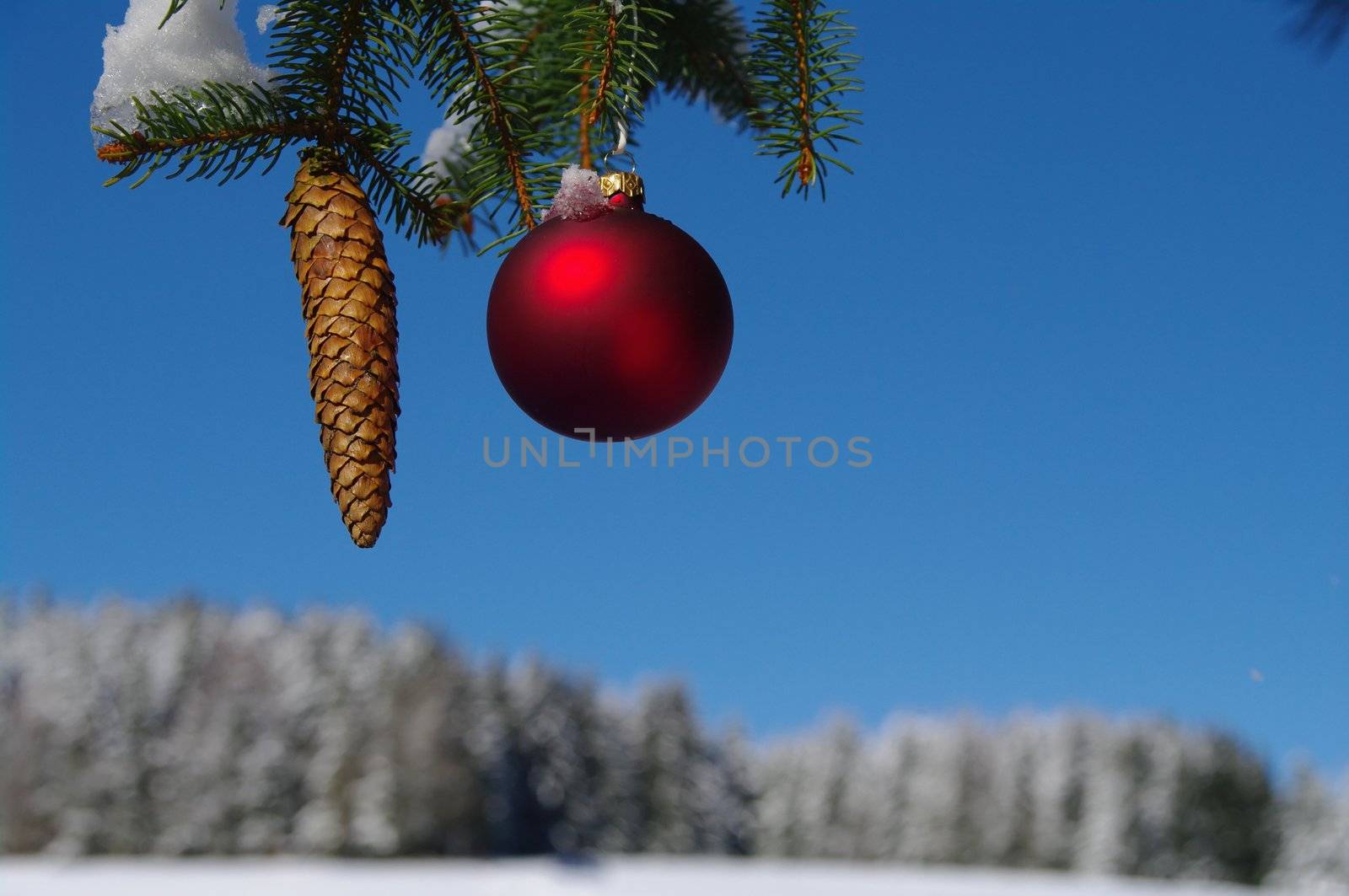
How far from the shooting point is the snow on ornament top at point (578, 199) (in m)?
0.91

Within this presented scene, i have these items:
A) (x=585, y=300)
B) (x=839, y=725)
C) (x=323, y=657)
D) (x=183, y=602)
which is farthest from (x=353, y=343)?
(x=839, y=725)

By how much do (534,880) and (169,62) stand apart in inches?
767

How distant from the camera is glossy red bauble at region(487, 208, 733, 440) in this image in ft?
2.83

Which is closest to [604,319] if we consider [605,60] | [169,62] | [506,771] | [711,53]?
[605,60]

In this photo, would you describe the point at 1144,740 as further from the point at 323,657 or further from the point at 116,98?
the point at 116,98

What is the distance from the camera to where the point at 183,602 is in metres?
19.2

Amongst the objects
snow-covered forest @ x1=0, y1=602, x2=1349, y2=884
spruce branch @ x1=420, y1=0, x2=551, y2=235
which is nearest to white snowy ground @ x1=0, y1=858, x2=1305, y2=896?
snow-covered forest @ x1=0, y1=602, x2=1349, y2=884

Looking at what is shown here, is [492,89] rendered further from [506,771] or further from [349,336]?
[506,771]

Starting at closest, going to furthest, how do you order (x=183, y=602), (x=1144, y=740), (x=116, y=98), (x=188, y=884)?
(x=116, y=98)
(x=188, y=884)
(x=183, y=602)
(x=1144, y=740)

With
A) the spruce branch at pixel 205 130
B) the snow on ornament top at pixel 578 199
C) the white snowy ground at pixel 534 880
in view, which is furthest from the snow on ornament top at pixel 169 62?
the white snowy ground at pixel 534 880

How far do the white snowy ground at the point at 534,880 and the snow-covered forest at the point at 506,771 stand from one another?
326 millimetres

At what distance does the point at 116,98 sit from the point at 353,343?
12.3 inches

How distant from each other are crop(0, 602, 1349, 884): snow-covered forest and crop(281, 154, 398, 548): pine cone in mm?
18020

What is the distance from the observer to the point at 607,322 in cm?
86
